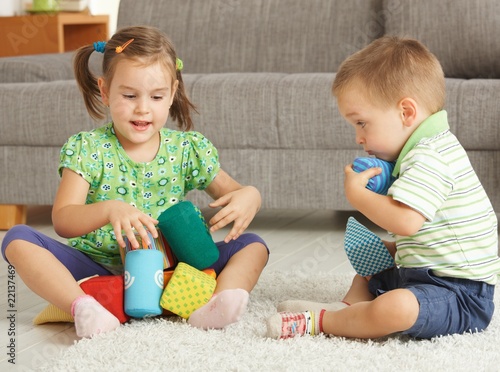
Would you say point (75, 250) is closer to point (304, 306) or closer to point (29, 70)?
point (304, 306)

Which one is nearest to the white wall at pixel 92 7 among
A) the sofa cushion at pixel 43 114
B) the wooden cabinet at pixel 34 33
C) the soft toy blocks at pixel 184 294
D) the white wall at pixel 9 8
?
the white wall at pixel 9 8

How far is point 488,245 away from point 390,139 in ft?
0.81

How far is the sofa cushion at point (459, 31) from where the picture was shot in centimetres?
256

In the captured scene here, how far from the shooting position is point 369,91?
1.44 meters

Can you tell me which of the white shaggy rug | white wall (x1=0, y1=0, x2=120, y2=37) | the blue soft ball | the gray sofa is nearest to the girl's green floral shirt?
the white shaggy rug

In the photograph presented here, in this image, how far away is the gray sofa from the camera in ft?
7.68

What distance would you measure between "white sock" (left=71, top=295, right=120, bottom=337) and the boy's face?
55 centimetres

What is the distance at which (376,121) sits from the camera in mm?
1440

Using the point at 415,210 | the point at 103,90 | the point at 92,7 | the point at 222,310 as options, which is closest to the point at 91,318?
the point at 222,310

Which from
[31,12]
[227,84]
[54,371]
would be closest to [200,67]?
[227,84]

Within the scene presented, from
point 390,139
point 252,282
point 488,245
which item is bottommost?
point 252,282

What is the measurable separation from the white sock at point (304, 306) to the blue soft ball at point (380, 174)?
0.78ft

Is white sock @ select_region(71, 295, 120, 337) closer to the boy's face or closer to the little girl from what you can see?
the little girl

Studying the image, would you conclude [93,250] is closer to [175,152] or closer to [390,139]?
[175,152]
